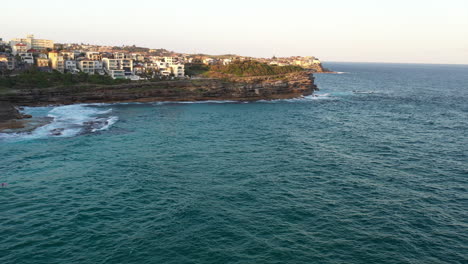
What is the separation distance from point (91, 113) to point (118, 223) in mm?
61076

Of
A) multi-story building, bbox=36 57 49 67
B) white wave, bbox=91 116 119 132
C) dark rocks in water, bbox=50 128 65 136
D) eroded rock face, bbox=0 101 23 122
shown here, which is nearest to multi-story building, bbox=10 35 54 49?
multi-story building, bbox=36 57 49 67

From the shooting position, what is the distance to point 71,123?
68.8 metres

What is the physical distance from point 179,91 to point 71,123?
45094 millimetres

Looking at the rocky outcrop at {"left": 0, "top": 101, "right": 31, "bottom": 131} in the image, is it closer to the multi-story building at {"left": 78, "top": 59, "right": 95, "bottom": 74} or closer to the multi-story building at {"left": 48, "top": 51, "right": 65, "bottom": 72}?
the multi-story building at {"left": 48, "top": 51, "right": 65, "bottom": 72}

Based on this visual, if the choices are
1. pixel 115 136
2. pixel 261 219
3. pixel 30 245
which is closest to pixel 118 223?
pixel 30 245

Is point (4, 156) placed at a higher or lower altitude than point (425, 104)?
lower

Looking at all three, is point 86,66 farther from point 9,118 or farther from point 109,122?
point 109,122

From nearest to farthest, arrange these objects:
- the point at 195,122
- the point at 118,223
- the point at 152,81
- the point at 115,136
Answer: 1. the point at 118,223
2. the point at 115,136
3. the point at 195,122
4. the point at 152,81

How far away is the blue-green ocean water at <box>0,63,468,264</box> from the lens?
2536 cm

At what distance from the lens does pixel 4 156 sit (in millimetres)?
46906

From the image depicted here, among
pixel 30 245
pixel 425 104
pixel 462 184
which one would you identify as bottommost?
A: pixel 30 245

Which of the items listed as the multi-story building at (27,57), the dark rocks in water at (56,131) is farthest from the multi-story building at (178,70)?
the dark rocks in water at (56,131)

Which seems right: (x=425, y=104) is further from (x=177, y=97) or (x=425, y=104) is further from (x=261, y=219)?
(x=261, y=219)

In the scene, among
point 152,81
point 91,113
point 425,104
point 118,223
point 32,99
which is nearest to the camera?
point 118,223
